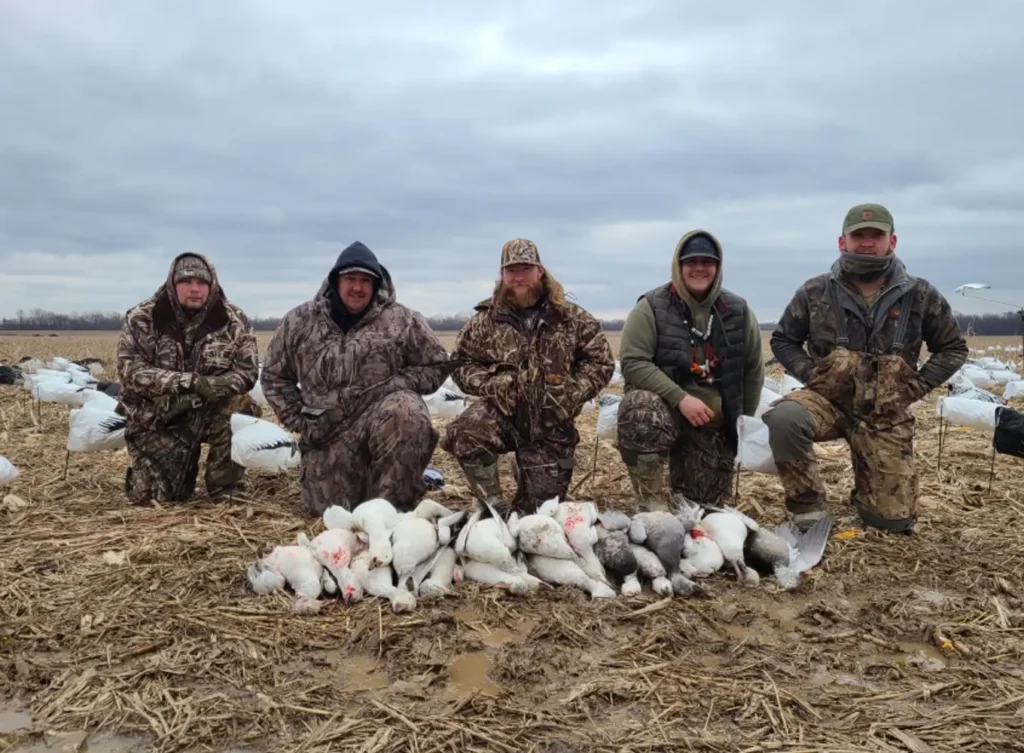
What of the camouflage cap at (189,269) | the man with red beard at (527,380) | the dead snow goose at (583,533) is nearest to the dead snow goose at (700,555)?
the dead snow goose at (583,533)

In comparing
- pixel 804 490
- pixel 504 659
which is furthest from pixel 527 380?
pixel 504 659

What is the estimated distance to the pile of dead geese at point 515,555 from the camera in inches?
159

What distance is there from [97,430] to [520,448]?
3195 millimetres

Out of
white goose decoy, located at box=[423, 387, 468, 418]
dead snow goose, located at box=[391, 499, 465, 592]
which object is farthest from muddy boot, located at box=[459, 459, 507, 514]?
white goose decoy, located at box=[423, 387, 468, 418]

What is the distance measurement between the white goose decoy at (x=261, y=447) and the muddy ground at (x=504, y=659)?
96 cm

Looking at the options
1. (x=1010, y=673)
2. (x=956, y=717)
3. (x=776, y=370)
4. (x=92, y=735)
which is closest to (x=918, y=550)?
(x=1010, y=673)

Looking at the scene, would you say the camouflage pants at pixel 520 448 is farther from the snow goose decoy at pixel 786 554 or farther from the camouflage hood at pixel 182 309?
the camouflage hood at pixel 182 309

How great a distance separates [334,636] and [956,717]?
7.96 feet

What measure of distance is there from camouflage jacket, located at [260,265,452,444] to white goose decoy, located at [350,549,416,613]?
1.58 meters

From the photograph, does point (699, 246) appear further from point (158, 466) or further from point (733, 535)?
point (158, 466)

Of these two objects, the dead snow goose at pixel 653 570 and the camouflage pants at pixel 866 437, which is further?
the camouflage pants at pixel 866 437

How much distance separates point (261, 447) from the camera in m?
5.90

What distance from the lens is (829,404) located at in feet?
17.8

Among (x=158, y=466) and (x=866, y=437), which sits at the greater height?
(x=866, y=437)
